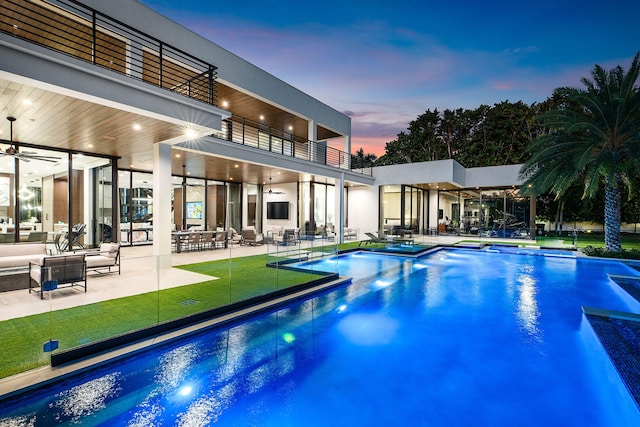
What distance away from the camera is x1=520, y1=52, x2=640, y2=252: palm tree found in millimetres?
11633

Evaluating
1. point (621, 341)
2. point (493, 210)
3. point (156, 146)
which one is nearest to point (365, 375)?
point (621, 341)

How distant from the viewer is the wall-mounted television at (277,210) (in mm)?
21125

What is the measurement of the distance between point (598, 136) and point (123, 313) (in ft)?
56.1

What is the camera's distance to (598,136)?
12.4 meters

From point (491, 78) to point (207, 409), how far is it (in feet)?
113

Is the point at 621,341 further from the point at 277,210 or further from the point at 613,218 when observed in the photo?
the point at 277,210

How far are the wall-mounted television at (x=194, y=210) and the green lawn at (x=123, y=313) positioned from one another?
11.4m

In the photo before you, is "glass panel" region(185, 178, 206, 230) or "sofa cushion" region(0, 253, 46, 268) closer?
"sofa cushion" region(0, 253, 46, 268)

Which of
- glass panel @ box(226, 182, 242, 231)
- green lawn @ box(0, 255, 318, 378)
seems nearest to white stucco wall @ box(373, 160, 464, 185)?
glass panel @ box(226, 182, 242, 231)

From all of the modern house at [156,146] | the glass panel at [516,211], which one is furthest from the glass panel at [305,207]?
the glass panel at [516,211]

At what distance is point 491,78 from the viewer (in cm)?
2891

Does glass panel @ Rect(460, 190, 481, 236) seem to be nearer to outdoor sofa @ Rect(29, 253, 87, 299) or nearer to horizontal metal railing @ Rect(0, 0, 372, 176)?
horizontal metal railing @ Rect(0, 0, 372, 176)

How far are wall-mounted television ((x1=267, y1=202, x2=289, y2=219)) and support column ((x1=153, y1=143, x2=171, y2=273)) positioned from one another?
11.8 m

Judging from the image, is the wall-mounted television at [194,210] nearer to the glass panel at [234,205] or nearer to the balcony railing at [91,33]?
the glass panel at [234,205]
